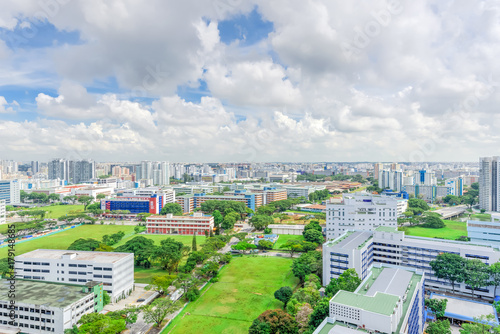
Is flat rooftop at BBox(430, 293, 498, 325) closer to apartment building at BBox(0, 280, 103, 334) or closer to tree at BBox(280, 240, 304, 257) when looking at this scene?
tree at BBox(280, 240, 304, 257)

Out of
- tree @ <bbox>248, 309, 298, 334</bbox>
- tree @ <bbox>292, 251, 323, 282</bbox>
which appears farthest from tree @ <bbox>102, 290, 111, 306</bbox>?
tree @ <bbox>292, 251, 323, 282</bbox>

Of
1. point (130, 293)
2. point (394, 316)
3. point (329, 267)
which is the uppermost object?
point (394, 316)

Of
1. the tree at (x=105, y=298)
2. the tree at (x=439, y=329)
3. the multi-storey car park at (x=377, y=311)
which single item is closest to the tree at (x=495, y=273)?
the tree at (x=439, y=329)

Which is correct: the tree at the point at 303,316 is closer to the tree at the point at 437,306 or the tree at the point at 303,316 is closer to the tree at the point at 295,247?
the tree at the point at 437,306

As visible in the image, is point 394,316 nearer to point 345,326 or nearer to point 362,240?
point 345,326

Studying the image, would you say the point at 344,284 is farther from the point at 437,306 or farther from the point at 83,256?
the point at 83,256

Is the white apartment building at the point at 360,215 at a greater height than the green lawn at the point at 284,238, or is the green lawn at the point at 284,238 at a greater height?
the white apartment building at the point at 360,215

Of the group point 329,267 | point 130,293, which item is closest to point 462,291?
point 329,267
